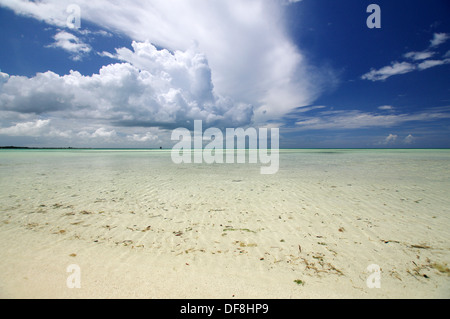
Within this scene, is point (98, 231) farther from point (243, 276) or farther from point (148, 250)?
point (243, 276)

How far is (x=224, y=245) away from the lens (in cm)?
482

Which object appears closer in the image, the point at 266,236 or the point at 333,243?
the point at 333,243

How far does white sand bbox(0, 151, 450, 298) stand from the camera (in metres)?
3.29

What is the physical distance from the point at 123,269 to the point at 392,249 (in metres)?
5.81

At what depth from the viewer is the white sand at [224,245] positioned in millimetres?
3287

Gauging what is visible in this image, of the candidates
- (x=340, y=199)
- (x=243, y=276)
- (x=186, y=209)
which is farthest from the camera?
(x=340, y=199)

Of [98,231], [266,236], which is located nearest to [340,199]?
[266,236]

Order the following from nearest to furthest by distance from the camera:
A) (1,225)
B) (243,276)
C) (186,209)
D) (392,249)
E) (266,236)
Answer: (243,276)
(392,249)
(266,236)
(1,225)
(186,209)

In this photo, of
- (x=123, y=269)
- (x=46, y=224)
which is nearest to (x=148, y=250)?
(x=123, y=269)
